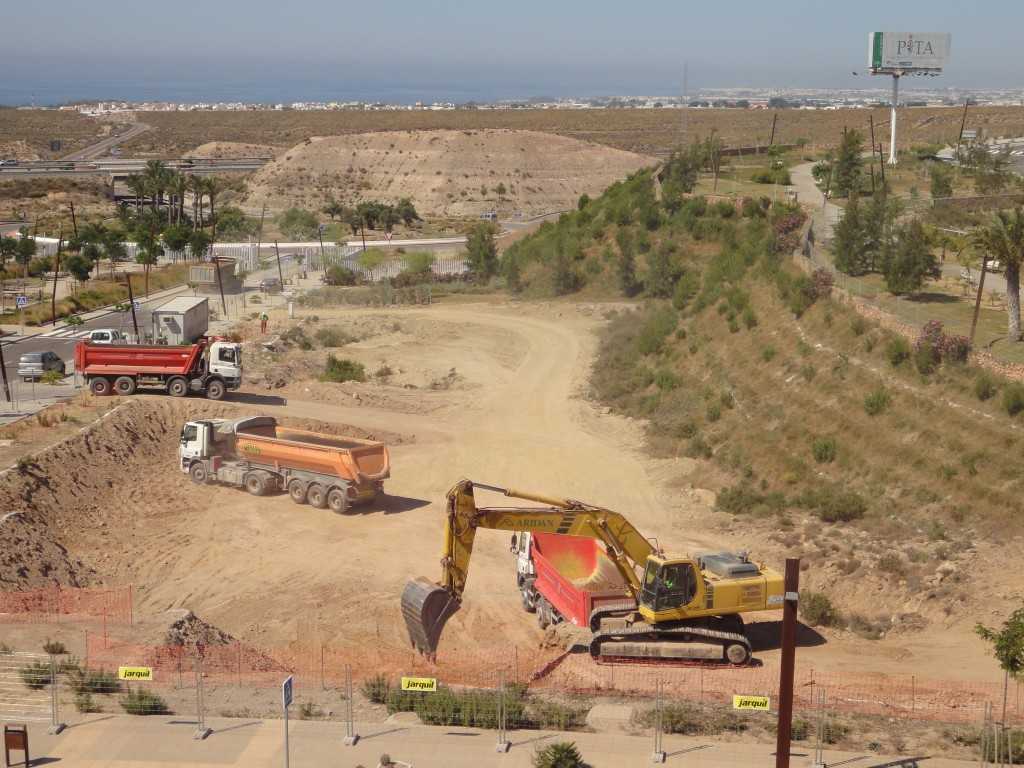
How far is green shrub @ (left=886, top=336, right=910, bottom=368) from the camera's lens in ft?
117

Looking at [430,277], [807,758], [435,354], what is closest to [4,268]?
[430,277]

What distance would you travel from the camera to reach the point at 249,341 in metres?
51.4

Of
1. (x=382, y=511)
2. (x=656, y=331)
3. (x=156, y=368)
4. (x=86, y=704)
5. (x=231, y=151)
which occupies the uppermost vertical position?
(x=231, y=151)

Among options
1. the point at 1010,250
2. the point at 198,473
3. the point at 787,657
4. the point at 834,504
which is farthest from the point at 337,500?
the point at 1010,250

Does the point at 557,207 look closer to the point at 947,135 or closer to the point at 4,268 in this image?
the point at 947,135

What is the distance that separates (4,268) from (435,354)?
36.8m

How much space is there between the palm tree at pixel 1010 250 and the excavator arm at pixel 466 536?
18.4 metres

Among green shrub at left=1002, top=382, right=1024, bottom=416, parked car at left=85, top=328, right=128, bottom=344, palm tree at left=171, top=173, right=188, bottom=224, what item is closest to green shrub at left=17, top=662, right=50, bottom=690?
green shrub at left=1002, top=382, right=1024, bottom=416

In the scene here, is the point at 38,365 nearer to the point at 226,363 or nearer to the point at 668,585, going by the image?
the point at 226,363

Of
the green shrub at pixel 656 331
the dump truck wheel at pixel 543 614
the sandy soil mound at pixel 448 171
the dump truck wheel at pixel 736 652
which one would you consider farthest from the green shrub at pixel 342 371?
the sandy soil mound at pixel 448 171

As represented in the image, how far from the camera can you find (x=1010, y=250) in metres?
35.4

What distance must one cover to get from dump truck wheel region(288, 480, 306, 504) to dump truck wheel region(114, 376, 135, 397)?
1105 centimetres

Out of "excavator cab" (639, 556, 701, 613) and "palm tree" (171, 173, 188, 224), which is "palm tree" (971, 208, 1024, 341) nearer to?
"excavator cab" (639, 556, 701, 613)

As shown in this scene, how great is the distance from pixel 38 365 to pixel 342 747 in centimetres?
3159
